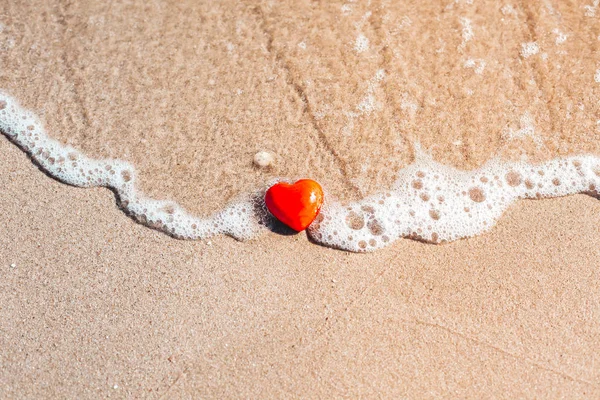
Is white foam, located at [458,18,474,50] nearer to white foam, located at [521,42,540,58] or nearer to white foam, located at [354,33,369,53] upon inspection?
white foam, located at [521,42,540,58]

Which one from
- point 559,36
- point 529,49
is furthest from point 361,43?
point 559,36

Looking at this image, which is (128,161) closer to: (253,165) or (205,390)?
(253,165)

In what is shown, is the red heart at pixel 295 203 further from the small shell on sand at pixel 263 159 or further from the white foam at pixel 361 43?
the white foam at pixel 361 43

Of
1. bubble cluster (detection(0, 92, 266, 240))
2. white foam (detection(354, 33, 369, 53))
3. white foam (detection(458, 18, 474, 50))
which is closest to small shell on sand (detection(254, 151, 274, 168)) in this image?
bubble cluster (detection(0, 92, 266, 240))

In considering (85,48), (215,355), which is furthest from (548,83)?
(85,48)

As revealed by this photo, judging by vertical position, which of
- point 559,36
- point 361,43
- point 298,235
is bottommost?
point 298,235

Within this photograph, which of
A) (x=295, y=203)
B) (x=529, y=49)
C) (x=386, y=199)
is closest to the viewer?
(x=295, y=203)

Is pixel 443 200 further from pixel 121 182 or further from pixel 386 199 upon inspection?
pixel 121 182
